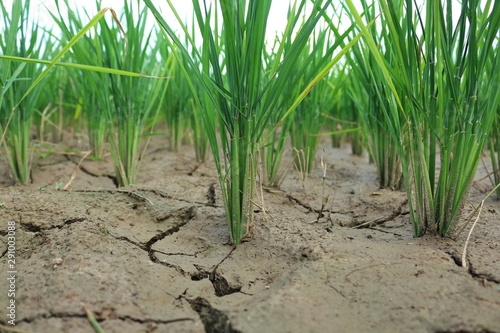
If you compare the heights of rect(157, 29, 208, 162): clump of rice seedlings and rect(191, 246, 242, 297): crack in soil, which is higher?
rect(157, 29, 208, 162): clump of rice seedlings

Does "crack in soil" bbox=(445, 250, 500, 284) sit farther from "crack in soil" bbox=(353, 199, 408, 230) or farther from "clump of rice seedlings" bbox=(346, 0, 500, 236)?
"crack in soil" bbox=(353, 199, 408, 230)

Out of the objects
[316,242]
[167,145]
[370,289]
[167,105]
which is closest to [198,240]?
[316,242]

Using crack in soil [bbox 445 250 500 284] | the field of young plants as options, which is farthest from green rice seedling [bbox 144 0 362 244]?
crack in soil [bbox 445 250 500 284]

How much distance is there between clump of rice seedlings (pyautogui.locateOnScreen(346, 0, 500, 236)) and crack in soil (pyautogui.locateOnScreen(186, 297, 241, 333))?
1.97ft

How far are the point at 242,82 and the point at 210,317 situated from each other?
1.74 ft

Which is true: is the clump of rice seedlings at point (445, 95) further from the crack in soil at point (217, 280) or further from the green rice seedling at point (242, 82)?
the crack in soil at point (217, 280)

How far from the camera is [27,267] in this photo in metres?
1.03

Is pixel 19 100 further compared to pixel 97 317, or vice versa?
pixel 19 100

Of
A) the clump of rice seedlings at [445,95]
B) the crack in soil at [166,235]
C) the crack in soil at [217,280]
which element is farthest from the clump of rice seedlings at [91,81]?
the clump of rice seedlings at [445,95]

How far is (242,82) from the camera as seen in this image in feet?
3.42

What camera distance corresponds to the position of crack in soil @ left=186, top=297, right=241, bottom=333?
0.82 metres

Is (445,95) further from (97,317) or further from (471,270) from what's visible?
(97,317)

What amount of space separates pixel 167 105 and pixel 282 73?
1697mm

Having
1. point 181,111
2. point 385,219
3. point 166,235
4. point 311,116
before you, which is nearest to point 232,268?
point 166,235
